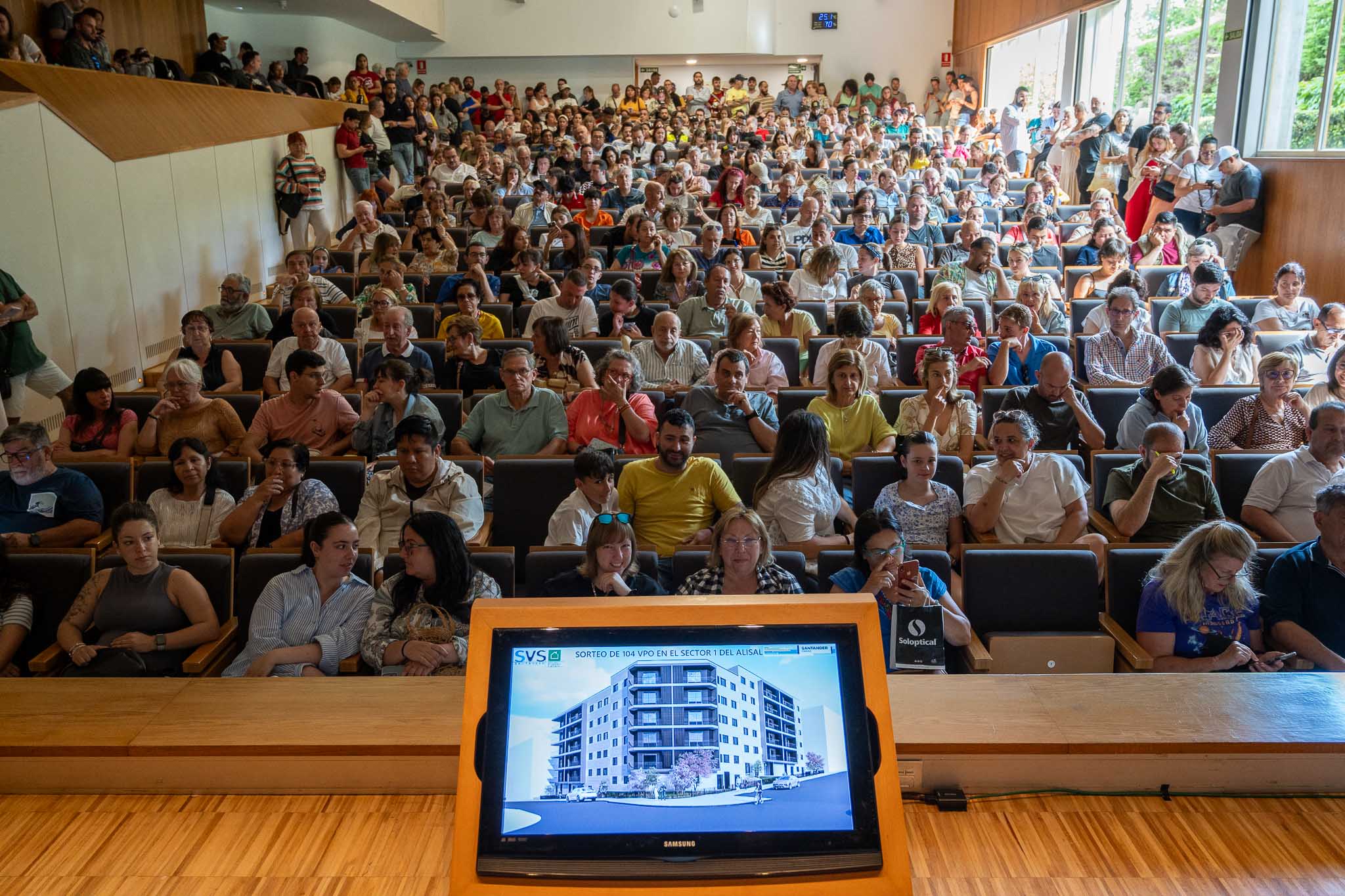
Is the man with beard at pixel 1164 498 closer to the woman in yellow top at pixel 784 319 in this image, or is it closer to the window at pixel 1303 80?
the woman in yellow top at pixel 784 319

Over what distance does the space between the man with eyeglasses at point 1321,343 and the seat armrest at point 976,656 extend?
11.9 ft

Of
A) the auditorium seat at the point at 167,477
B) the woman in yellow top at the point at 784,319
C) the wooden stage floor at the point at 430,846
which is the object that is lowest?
the auditorium seat at the point at 167,477

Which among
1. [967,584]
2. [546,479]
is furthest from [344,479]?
[967,584]

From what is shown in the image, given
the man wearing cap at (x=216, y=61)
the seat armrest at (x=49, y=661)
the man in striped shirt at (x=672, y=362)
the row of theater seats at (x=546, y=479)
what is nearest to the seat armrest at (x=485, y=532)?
the row of theater seats at (x=546, y=479)

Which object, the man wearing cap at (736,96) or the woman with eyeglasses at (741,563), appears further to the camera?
the man wearing cap at (736,96)

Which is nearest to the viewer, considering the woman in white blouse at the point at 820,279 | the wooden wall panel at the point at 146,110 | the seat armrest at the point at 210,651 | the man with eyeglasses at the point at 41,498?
the seat armrest at the point at 210,651

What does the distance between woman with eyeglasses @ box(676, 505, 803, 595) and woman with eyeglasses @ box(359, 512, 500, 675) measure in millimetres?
684

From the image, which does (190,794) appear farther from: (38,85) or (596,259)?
(38,85)

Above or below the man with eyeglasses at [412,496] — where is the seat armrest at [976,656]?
below

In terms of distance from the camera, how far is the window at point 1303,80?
8547 millimetres

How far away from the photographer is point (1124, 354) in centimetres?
619

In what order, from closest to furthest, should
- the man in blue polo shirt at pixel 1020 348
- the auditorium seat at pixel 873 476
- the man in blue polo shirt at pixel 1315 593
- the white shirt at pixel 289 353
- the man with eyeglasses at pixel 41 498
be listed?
the man in blue polo shirt at pixel 1315 593
the man with eyeglasses at pixel 41 498
the auditorium seat at pixel 873 476
the man in blue polo shirt at pixel 1020 348
the white shirt at pixel 289 353

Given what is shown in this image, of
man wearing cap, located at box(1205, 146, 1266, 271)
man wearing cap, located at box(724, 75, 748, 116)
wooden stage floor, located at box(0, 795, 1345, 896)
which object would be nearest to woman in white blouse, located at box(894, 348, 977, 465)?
wooden stage floor, located at box(0, 795, 1345, 896)

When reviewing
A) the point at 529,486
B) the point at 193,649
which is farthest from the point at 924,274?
the point at 193,649
